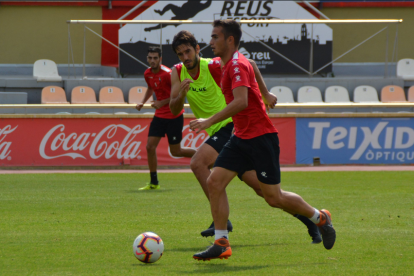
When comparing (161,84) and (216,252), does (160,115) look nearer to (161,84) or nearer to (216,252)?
(161,84)

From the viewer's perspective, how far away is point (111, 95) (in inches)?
759

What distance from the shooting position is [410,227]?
7.03 metres

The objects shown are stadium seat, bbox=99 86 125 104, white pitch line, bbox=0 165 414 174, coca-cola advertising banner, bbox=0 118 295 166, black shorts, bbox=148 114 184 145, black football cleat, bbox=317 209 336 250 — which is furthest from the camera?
stadium seat, bbox=99 86 125 104

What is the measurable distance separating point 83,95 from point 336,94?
8449 millimetres

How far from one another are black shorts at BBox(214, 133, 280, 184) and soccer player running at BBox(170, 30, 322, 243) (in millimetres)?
753

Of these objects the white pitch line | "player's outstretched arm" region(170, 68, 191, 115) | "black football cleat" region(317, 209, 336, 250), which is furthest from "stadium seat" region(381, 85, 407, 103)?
"black football cleat" region(317, 209, 336, 250)

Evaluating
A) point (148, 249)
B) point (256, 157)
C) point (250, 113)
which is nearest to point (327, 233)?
point (256, 157)

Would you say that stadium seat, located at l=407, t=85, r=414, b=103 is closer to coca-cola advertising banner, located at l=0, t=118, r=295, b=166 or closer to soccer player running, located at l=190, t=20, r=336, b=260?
coca-cola advertising banner, located at l=0, t=118, r=295, b=166

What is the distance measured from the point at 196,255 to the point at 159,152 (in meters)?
11.0

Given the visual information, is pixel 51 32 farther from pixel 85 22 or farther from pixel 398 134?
pixel 398 134

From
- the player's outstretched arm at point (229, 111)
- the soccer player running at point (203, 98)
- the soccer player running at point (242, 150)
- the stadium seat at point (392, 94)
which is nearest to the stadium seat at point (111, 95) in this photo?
the stadium seat at point (392, 94)

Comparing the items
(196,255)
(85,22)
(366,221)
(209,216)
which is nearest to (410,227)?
(366,221)

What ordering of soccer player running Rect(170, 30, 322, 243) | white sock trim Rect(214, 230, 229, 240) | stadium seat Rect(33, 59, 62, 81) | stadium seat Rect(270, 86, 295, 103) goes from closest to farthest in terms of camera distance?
white sock trim Rect(214, 230, 229, 240) < soccer player running Rect(170, 30, 322, 243) < stadium seat Rect(270, 86, 295, 103) < stadium seat Rect(33, 59, 62, 81)

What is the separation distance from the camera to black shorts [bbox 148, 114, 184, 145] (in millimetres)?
10922
